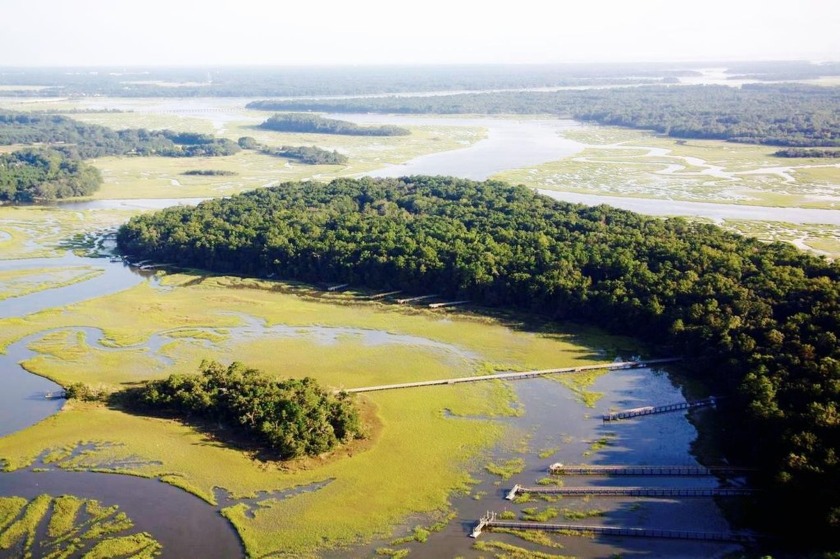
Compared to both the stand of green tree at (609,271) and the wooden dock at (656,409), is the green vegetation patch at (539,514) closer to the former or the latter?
the stand of green tree at (609,271)

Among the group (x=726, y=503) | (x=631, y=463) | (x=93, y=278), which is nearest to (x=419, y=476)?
(x=631, y=463)

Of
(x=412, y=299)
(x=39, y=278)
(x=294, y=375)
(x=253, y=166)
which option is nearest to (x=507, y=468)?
(x=294, y=375)

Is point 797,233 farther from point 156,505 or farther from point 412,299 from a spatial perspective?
point 156,505

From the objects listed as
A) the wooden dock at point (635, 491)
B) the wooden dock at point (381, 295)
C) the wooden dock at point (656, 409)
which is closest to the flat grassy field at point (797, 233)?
the wooden dock at point (656, 409)

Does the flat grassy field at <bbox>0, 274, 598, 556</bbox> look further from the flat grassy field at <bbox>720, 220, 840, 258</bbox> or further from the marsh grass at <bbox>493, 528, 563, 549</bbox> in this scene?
the flat grassy field at <bbox>720, 220, 840, 258</bbox>

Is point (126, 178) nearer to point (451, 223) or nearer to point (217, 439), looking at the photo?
point (451, 223)
